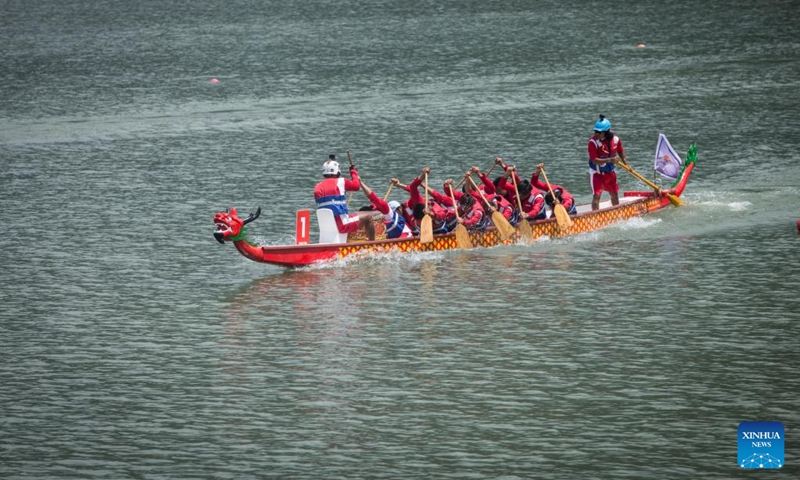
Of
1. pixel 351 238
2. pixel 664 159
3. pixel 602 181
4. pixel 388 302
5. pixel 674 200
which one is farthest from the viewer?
pixel 664 159

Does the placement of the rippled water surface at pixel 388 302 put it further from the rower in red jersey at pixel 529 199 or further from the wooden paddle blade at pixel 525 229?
the rower in red jersey at pixel 529 199

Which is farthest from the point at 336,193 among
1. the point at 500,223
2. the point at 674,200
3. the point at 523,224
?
the point at 674,200

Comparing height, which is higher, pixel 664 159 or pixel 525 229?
pixel 664 159

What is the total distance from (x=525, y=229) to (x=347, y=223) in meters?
4.71

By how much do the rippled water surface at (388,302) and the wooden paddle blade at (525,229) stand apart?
548 mm

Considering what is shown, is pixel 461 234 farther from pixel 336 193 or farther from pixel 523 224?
pixel 336 193

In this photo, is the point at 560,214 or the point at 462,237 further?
the point at 560,214

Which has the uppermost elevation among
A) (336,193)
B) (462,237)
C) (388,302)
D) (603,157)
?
(603,157)

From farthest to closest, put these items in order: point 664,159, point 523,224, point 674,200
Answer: point 664,159, point 674,200, point 523,224

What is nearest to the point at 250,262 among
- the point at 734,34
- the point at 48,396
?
the point at 48,396

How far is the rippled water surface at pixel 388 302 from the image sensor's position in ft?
67.4

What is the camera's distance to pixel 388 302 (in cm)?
2828

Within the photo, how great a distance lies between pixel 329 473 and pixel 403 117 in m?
37.4

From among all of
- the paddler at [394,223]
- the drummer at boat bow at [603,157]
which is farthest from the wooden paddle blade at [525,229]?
the drummer at boat bow at [603,157]
